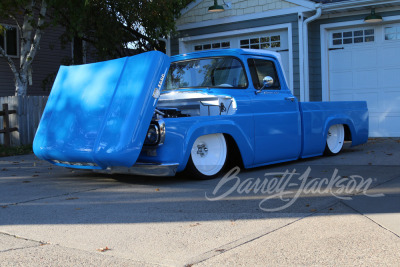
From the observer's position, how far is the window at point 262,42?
13.4 metres

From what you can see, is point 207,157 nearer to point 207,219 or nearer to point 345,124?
point 207,219

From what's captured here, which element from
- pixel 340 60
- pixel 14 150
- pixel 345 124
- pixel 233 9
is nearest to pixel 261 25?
pixel 233 9

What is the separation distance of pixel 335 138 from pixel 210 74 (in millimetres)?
3210

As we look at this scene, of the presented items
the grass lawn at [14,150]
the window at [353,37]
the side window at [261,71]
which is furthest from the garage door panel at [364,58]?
the grass lawn at [14,150]

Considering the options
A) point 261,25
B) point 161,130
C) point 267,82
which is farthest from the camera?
point 261,25

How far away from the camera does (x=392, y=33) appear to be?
39.9ft

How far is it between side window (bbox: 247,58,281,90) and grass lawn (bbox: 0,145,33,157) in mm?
6280

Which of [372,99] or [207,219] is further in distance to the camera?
[372,99]

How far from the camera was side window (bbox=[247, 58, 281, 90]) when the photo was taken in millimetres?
7551

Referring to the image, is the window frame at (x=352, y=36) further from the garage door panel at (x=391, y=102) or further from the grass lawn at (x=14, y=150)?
the grass lawn at (x=14, y=150)

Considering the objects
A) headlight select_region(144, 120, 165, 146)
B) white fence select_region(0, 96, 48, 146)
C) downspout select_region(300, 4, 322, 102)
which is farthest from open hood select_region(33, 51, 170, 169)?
downspout select_region(300, 4, 322, 102)

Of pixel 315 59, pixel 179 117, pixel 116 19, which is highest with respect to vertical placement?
pixel 116 19

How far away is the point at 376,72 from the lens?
40.9 feet

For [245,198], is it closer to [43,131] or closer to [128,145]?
[128,145]
